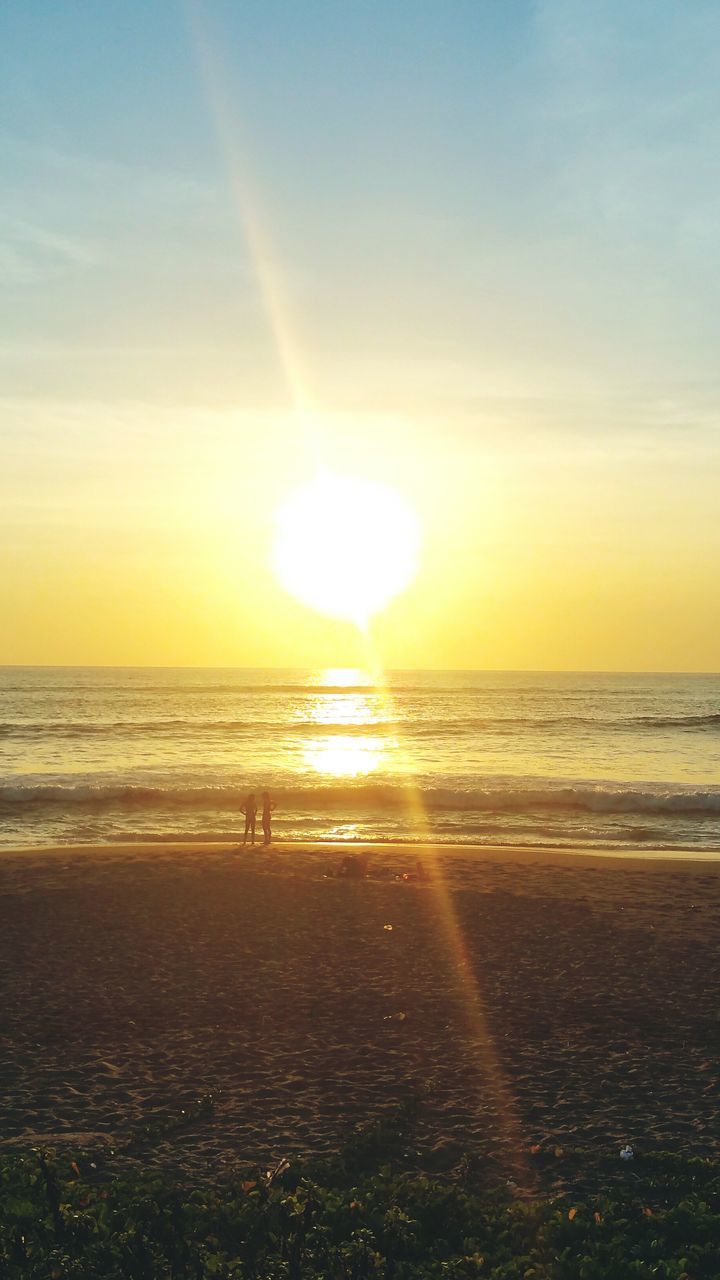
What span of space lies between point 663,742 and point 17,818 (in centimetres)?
4425

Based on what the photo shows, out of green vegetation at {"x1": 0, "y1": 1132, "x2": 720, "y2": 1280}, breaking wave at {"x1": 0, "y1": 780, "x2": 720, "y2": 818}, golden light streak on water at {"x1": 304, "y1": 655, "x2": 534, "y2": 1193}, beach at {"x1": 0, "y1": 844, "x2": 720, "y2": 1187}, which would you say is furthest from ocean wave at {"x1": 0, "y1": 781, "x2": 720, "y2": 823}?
green vegetation at {"x1": 0, "y1": 1132, "x2": 720, "y2": 1280}

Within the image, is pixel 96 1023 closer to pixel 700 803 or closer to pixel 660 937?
pixel 660 937

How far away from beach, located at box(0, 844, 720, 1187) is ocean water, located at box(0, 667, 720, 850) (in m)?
9.59

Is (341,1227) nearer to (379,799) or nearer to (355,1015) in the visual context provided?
(355,1015)

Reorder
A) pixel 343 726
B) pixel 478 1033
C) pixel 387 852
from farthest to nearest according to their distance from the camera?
pixel 343 726, pixel 387 852, pixel 478 1033

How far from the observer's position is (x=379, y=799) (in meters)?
37.3

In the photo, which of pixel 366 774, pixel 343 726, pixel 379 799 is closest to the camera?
pixel 379 799

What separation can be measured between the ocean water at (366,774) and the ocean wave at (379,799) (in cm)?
9

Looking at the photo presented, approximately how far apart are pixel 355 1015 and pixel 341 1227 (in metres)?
4.87

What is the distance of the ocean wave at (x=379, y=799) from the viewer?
34656mm

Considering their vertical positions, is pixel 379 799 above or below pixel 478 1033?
above

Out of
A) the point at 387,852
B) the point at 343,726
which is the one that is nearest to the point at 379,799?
the point at 387,852

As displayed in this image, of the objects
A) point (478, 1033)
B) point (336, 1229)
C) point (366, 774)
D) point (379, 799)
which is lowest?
point (336, 1229)

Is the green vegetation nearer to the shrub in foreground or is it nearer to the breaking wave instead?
the shrub in foreground
